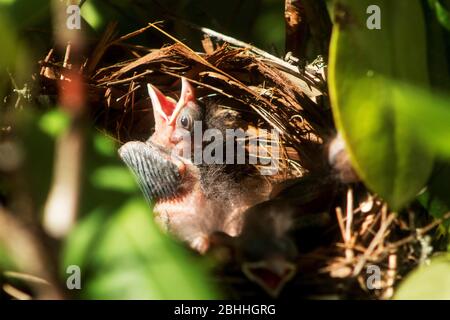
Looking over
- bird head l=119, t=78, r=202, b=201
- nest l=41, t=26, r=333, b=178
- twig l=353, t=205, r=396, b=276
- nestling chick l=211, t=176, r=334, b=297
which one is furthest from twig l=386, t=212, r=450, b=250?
bird head l=119, t=78, r=202, b=201

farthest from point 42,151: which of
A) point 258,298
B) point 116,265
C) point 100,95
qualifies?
point 100,95

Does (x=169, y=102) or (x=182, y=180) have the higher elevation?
(x=169, y=102)

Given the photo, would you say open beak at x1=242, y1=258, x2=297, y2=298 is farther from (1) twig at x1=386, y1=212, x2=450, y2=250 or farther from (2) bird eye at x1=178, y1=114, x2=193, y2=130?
(2) bird eye at x1=178, y1=114, x2=193, y2=130

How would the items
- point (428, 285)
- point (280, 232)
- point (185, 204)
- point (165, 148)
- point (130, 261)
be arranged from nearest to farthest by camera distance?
1. point (130, 261)
2. point (428, 285)
3. point (280, 232)
4. point (185, 204)
5. point (165, 148)

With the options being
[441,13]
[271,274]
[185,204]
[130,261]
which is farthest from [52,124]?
[441,13]

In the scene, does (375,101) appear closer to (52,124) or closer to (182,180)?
(52,124)

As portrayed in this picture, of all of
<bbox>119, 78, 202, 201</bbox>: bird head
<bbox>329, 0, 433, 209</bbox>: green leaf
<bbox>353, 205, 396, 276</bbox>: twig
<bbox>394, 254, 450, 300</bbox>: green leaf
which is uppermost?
<bbox>119, 78, 202, 201</bbox>: bird head
